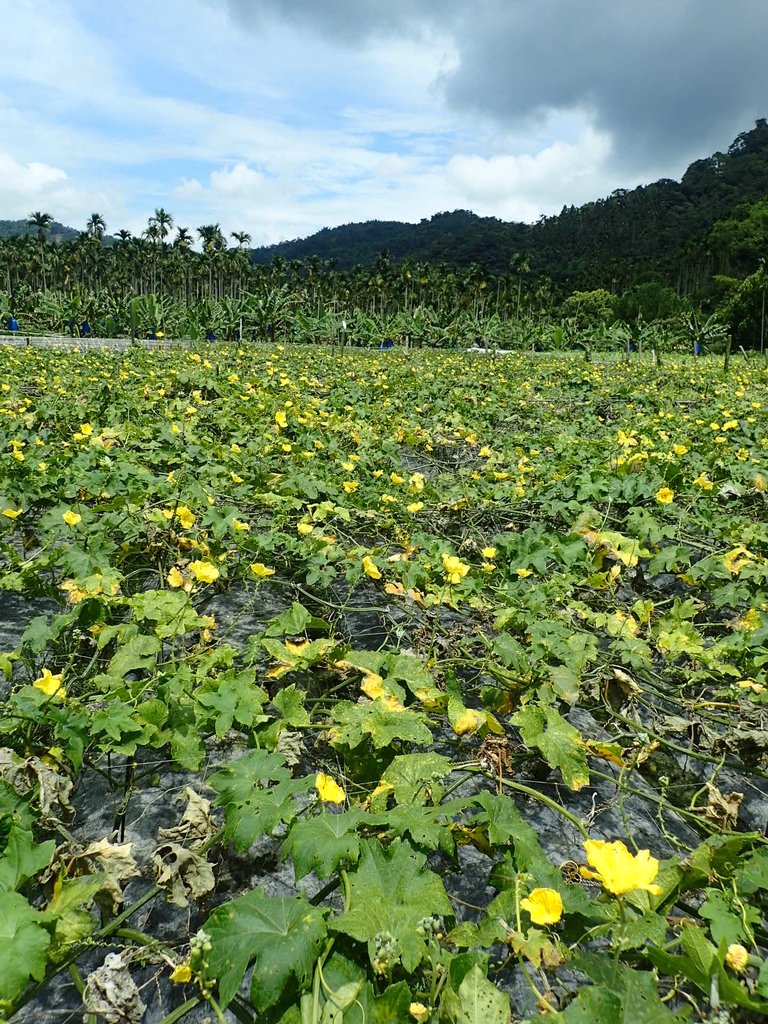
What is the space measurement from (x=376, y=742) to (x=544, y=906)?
1.88 feet

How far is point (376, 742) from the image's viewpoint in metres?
1.51

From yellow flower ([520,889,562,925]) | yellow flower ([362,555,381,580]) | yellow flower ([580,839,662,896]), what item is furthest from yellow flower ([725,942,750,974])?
yellow flower ([362,555,381,580])

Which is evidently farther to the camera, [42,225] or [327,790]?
→ [42,225]

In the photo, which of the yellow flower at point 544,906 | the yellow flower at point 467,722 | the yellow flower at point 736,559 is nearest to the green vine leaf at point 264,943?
the yellow flower at point 544,906

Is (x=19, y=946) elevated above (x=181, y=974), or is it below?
above

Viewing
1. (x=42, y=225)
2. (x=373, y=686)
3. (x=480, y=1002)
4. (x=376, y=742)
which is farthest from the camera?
(x=42, y=225)

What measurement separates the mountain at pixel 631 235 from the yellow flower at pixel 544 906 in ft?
229

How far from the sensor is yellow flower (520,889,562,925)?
99 centimetres

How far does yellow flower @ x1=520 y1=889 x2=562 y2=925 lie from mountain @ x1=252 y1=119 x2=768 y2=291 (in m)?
69.8

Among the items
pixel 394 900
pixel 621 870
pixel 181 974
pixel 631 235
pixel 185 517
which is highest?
pixel 631 235

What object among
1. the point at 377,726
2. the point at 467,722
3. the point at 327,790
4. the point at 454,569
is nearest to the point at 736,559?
the point at 454,569

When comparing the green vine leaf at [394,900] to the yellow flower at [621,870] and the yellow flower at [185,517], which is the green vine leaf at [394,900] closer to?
the yellow flower at [621,870]

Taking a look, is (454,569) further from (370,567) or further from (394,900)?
(394,900)

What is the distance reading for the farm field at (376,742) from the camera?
98 cm
